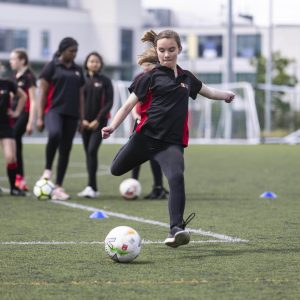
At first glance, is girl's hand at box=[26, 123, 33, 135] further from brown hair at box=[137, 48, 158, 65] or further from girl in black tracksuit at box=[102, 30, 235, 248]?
girl in black tracksuit at box=[102, 30, 235, 248]

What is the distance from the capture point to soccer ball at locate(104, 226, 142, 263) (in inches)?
282

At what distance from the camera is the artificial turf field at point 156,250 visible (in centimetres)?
611

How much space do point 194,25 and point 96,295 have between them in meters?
72.3

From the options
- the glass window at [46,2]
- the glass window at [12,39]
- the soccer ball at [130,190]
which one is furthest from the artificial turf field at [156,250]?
the glass window at [46,2]

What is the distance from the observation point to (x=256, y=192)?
1416 centimetres

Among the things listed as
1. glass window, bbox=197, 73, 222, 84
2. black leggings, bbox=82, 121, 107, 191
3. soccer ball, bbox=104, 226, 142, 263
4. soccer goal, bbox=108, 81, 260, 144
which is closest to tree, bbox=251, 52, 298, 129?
soccer goal, bbox=108, 81, 260, 144

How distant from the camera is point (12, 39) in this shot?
71750 millimetres

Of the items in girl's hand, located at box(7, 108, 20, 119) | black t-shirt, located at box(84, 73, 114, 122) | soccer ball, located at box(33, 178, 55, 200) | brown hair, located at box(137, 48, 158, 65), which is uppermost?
brown hair, located at box(137, 48, 158, 65)

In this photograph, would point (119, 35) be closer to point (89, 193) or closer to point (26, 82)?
point (26, 82)

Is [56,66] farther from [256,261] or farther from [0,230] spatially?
[256,261]

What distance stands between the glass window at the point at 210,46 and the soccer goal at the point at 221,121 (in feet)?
109

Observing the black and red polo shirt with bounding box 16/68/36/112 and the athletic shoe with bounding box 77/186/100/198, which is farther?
the black and red polo shirt with bounding box 16/68/36/112

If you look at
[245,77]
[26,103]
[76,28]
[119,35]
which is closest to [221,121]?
[26,103]

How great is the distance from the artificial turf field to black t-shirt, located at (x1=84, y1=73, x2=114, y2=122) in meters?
1.19
